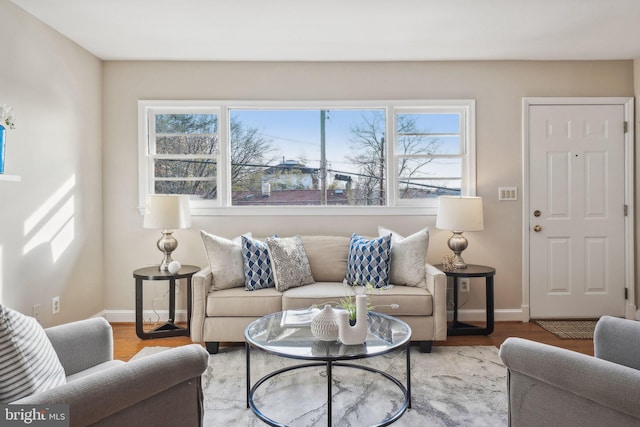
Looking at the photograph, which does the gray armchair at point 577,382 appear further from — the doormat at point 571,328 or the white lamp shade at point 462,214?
the doormat at point 571,328

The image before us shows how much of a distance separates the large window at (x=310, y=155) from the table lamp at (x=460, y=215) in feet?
1.19

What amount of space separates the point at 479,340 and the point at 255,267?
74.9 inches

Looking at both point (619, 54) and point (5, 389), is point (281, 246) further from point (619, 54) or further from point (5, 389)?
point (619, 54)

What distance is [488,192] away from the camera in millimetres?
3842

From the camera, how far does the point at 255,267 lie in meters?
3.18

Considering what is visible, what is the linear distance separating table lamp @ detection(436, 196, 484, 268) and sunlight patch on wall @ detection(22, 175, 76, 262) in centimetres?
309

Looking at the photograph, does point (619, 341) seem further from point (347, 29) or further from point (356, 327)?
point (347, 29)

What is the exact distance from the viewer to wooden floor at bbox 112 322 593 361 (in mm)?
3146

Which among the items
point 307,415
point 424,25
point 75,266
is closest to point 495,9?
point 424,25

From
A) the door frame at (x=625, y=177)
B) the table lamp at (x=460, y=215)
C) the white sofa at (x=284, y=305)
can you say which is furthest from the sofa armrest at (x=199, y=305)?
the door frame at (x=625, y=177)

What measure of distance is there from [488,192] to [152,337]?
10.6 feet

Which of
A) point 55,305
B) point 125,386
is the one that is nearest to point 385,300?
point 125,386

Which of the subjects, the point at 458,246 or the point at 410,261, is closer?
the point at 410,261

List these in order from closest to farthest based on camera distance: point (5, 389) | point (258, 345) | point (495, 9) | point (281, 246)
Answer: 1. point (5, 389)
2. point (258, 345)
3. point (495, 9)
4. point (281, 246)
